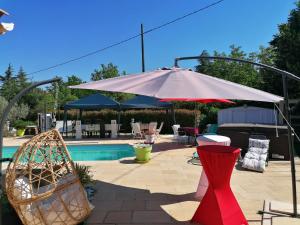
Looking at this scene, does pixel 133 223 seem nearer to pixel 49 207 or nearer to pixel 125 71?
pixel 49 207

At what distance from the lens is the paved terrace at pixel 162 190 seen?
4.95 m

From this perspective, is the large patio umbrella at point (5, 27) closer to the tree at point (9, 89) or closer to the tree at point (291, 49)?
the tree at point (291, 49)

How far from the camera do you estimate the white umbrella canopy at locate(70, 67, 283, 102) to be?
4398mm

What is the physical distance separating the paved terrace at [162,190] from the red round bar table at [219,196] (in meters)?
0.35

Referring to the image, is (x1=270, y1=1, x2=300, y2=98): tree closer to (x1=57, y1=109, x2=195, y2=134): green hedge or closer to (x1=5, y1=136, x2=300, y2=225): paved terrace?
(x1=57, y1=109, x2=195, y2=134): green hedge

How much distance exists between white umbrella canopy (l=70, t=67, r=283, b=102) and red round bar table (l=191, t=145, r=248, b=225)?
80 centimetres

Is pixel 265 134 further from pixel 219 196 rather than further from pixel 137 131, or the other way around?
pixel 137 131

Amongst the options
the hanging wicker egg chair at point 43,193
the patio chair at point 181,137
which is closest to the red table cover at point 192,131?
the patio chair at point 181,137

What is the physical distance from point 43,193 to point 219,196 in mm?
2251

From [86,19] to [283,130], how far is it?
15198 millimetres

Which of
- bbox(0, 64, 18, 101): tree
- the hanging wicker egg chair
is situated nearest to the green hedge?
the hanging wicker egg chair

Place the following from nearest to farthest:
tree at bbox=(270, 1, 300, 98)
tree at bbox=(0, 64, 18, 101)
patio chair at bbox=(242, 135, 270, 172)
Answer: patio chair at bbox=(242, 135, 270, 172)
tree at bbox=(270, 1, 300, 98)
tree at bbox=(0, 64, 18, 101)

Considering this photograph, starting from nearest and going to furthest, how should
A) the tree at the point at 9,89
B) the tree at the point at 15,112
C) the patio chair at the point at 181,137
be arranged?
the patio chair at the point at 181,137 → the tree at the point at 15,112 → the tree at the point at 9,89

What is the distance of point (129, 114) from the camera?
840 inches
